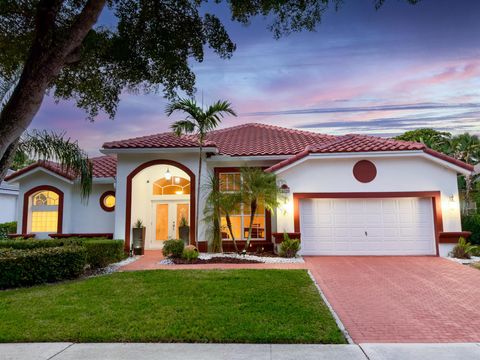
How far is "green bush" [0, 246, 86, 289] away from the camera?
8578mm

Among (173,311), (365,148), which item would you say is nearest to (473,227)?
(365,148)

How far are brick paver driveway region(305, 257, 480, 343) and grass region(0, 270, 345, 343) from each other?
613mm

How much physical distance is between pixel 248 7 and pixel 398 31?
579 centimetres

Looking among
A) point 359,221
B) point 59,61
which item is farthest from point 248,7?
point 359,221

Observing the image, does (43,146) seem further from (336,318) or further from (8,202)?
→ (8,202)

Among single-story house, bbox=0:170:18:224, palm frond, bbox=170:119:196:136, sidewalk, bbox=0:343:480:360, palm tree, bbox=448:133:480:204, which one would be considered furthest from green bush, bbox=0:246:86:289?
palm tree, bbox=448:133:480:204

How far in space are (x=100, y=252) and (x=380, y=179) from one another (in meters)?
10.9

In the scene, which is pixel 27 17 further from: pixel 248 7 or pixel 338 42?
pixel 338 42

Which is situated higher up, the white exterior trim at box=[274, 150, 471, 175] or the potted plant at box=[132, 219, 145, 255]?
the white exterior trim at box=[274, 150, 471, 175]

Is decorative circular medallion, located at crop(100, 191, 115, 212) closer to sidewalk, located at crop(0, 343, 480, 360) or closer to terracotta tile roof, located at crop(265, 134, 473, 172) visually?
terracotta tile roof, located at crop(265, 134, 473, 172)

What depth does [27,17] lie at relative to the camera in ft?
24.8

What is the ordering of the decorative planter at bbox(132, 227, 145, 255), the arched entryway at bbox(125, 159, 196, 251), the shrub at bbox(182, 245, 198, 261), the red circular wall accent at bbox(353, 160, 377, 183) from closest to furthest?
1. the shrub at bbox(182, 245, 198, 261)
2. the red circular wall accent at bbox(353, 160, 377, 183)
3. the decorative planter at bbox(132, 227, 145, 255)
4. the arched entryway at bbox(125, 159, 196, 251)

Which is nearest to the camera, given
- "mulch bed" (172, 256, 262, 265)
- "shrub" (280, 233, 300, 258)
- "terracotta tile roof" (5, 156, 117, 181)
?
"mulch bed" (172, 256, 262, 265)

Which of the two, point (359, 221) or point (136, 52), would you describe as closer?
point (136, 52)
